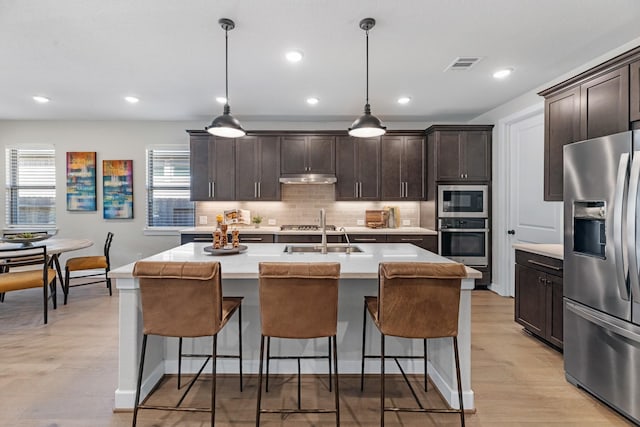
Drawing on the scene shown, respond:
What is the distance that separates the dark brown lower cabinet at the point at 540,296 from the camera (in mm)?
2832

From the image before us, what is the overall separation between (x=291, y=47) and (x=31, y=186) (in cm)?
530

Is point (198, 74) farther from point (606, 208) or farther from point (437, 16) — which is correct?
point (606, 208)

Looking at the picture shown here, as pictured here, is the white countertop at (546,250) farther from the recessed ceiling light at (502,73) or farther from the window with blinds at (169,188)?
the window with blinds at (169,188)

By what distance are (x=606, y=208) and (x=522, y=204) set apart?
7.93 ft

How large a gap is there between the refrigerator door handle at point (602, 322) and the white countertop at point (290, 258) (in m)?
0.81

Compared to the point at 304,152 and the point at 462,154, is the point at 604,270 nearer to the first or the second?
the point at 462,154

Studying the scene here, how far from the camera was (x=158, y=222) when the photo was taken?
5520 millimetres

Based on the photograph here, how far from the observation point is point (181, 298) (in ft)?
5.98

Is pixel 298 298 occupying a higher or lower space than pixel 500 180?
lower

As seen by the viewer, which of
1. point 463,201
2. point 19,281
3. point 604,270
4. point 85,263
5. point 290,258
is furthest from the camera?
point 463,201

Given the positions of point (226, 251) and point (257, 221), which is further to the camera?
point (257, 221)

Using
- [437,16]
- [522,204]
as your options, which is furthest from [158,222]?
[522,204]

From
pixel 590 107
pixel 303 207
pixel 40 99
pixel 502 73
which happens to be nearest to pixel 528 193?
pixel 502 73

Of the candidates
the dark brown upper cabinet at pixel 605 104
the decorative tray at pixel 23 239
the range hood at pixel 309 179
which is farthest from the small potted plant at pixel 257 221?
the dark brown upper cabinet at pixel 605 104
